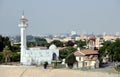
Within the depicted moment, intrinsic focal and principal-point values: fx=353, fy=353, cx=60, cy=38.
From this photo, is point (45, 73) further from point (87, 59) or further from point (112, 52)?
point (112, 52)

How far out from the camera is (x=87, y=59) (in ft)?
72.4

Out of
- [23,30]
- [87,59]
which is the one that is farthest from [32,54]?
[87,59]

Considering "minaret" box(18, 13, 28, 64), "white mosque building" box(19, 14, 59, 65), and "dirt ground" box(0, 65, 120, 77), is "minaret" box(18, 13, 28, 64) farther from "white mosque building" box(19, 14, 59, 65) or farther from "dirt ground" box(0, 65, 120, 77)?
"dirt ground" box(0, 65, 120, 77)

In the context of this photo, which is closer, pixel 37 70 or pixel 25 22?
pixel 37 70

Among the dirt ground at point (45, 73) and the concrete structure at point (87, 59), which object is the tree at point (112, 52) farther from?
the dirt ground at point (45, 73)

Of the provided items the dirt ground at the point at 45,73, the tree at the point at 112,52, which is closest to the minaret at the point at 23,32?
the tree at the point at 112,52

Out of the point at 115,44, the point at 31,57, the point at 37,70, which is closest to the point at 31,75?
the point at 37,70

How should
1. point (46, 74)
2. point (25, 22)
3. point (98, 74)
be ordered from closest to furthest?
point (98, 74), point (46, 74), point (25, 22)

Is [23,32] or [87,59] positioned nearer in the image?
[87,59]

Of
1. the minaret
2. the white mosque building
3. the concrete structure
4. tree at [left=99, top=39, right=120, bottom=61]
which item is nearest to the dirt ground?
the concrete structure

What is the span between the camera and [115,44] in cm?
2427

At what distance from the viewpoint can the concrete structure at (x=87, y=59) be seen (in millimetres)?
21438

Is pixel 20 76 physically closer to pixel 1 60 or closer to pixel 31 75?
pixel 31 75

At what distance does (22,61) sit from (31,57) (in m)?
0.83
